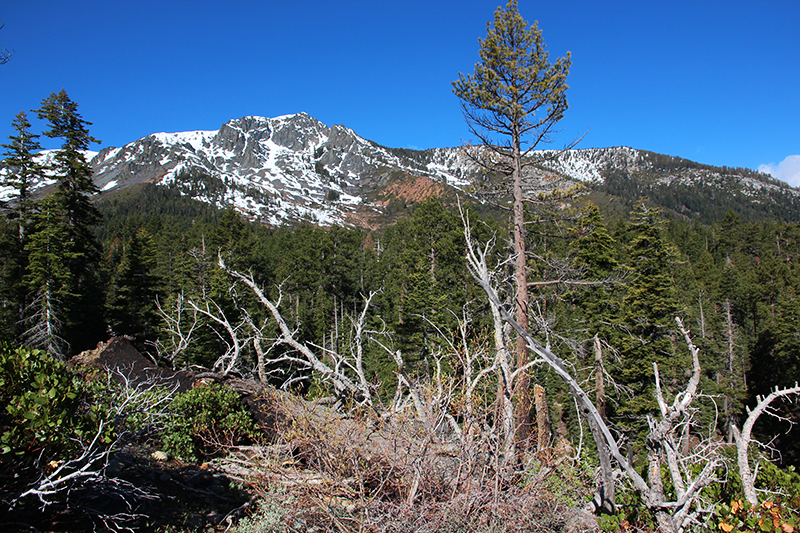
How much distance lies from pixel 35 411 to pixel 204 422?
4269 millimetres

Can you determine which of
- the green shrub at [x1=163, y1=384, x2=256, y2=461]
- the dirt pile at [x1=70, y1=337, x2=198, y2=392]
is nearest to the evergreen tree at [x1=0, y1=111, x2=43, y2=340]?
the dirt pile at [x1=70, y1=337, x2=198, y2=392]

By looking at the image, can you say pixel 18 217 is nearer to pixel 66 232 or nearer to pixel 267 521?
pixel 66 232

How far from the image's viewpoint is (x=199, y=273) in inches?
1156

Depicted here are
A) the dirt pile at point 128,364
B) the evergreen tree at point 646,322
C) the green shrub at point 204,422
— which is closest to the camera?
the green shrub at point 204,422

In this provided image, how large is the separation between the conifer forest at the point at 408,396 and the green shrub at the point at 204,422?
4 centimetres

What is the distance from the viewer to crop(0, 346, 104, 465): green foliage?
310 cm

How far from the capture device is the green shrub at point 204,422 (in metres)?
6.83

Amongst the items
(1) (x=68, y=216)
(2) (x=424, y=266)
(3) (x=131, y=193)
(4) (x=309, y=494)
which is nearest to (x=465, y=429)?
(4) (x=309, y=494)

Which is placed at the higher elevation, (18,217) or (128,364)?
(18,217)

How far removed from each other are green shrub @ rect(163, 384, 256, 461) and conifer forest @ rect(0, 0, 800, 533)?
4cm

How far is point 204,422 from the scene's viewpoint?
7098 mm

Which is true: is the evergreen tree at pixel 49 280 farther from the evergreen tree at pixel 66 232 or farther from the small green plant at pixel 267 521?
the small green plant at pixel 267 521

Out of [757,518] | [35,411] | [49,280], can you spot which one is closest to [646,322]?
[757,518]

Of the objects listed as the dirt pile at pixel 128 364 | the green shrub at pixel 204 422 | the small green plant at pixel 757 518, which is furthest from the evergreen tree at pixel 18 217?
the small green plant at pixel 757 518
